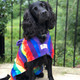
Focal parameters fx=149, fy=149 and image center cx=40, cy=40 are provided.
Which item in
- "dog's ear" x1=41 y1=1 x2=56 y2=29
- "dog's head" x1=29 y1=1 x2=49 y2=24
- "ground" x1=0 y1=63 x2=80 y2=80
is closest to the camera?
"dog's head" x1=29 y1=1 x2=49 y2=24

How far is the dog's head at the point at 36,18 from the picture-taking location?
6.30ft

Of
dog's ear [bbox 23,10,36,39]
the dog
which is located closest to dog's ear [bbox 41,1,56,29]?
the dog

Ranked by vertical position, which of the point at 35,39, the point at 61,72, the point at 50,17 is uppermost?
the point at 50,17

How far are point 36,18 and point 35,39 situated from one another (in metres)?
0.28

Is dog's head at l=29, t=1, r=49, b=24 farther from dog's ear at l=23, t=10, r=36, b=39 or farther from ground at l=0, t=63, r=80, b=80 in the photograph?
ground at l=0, t=63, r=80, b=80

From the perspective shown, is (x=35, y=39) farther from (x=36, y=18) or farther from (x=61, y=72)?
(x=61, y=72)

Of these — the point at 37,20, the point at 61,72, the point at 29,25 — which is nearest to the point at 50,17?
the point at 37,20

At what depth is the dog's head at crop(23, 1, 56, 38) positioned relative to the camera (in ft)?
6.30

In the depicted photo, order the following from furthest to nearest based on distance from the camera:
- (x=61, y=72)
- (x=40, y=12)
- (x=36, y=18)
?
(x=61, y=72), (x=36, y=18), (x=40, y=12)

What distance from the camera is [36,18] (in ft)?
6.62

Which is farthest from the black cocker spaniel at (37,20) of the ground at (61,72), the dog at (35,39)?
the ground at (61,72)

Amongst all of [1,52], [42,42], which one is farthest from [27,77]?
[1,52]

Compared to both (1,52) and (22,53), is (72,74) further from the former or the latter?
(1,52)

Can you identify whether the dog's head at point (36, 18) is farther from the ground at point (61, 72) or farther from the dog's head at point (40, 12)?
the ground at point (61, 72)
